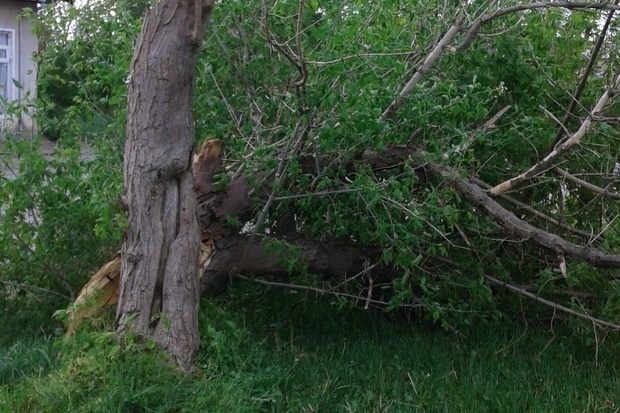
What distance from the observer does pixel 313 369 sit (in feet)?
16.6

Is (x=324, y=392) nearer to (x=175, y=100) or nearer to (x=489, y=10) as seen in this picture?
(x=175, y=100)

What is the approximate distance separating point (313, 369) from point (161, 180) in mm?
1378

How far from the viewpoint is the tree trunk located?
15.2 ft

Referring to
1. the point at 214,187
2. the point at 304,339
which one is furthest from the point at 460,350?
the point at 214,187

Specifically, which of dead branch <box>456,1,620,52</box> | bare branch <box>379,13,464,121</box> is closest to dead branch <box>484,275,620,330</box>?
bare branch <box>379,13,464,121</box>

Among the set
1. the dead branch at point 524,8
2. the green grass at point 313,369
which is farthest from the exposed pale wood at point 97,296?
the dead branch at point 524,8

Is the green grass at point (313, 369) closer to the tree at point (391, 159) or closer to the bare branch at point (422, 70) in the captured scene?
the tree at point (391, 159)

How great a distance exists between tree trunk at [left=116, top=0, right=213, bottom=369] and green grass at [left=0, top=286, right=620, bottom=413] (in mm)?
217

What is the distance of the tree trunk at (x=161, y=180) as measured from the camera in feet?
15.2

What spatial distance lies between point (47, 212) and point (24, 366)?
1061mm

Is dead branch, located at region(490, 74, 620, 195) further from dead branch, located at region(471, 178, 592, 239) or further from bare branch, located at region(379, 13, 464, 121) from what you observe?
bare branch, located at region(379, 13, 464, 121)

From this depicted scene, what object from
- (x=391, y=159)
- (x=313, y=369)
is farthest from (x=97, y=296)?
(x=391, y=159)

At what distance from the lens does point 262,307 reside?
6.14 meters

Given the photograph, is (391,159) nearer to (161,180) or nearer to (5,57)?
(161,180)
